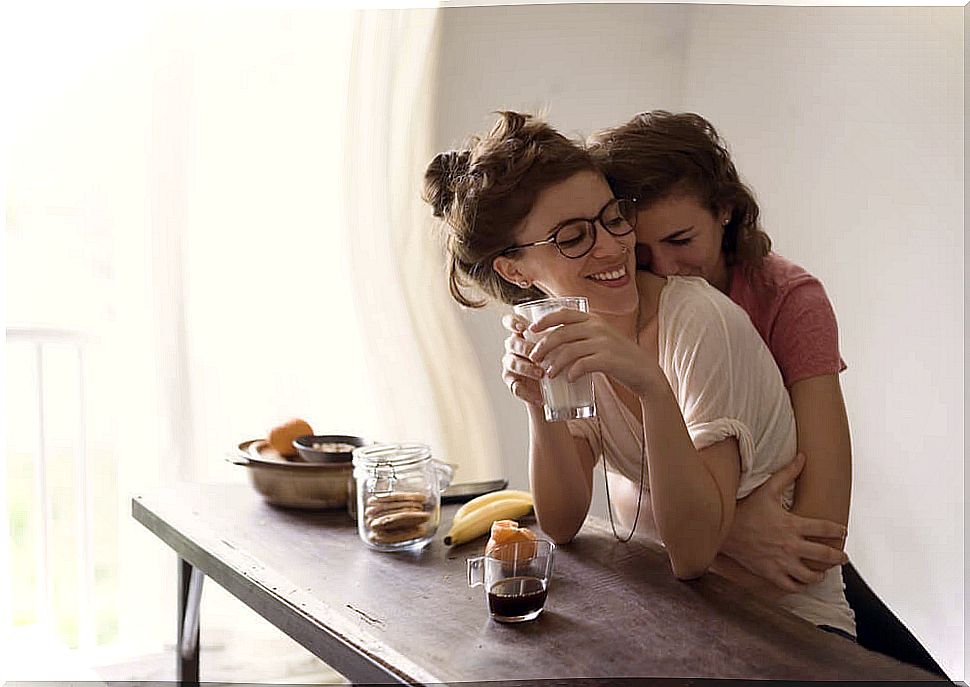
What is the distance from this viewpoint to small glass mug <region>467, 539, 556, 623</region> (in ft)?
3.30

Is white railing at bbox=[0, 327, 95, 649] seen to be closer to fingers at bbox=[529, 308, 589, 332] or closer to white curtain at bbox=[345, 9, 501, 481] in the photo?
white curtain at bbox=[345, 9, 501, 481]

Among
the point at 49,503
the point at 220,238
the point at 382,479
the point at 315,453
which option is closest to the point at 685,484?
the point at 382,479

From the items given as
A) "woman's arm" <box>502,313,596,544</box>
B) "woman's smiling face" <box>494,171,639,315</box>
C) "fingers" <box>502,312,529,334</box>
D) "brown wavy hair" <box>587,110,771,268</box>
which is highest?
"brown wavy hair" <box>587,110,771,268</box>

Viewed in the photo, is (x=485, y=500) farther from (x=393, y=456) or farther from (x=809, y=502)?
(x=809, y=502)

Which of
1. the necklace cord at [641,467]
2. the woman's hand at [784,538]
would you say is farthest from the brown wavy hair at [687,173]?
the woman's hand at [784,538]

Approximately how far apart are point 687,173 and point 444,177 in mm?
273

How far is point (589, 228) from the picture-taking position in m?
1.17

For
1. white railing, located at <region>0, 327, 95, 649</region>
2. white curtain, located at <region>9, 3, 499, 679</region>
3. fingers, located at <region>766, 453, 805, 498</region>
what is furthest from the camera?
white railing, located at <region>0, 327, 95, 649</region>

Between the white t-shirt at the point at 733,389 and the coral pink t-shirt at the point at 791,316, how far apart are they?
39mm

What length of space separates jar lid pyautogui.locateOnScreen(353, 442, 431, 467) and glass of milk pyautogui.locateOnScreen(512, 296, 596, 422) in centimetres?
22

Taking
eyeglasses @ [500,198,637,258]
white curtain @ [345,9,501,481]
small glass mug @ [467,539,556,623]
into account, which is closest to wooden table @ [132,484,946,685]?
small glass mug @ [467,539,556,623]

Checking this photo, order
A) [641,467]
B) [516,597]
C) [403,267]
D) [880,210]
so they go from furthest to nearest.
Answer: [403,267]
[641,467]
[880,210]
[516,597]

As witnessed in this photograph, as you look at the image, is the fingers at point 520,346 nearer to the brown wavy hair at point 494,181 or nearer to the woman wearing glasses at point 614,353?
the woman wearing glasses at point 614,353

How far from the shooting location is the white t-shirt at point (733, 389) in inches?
43.1
